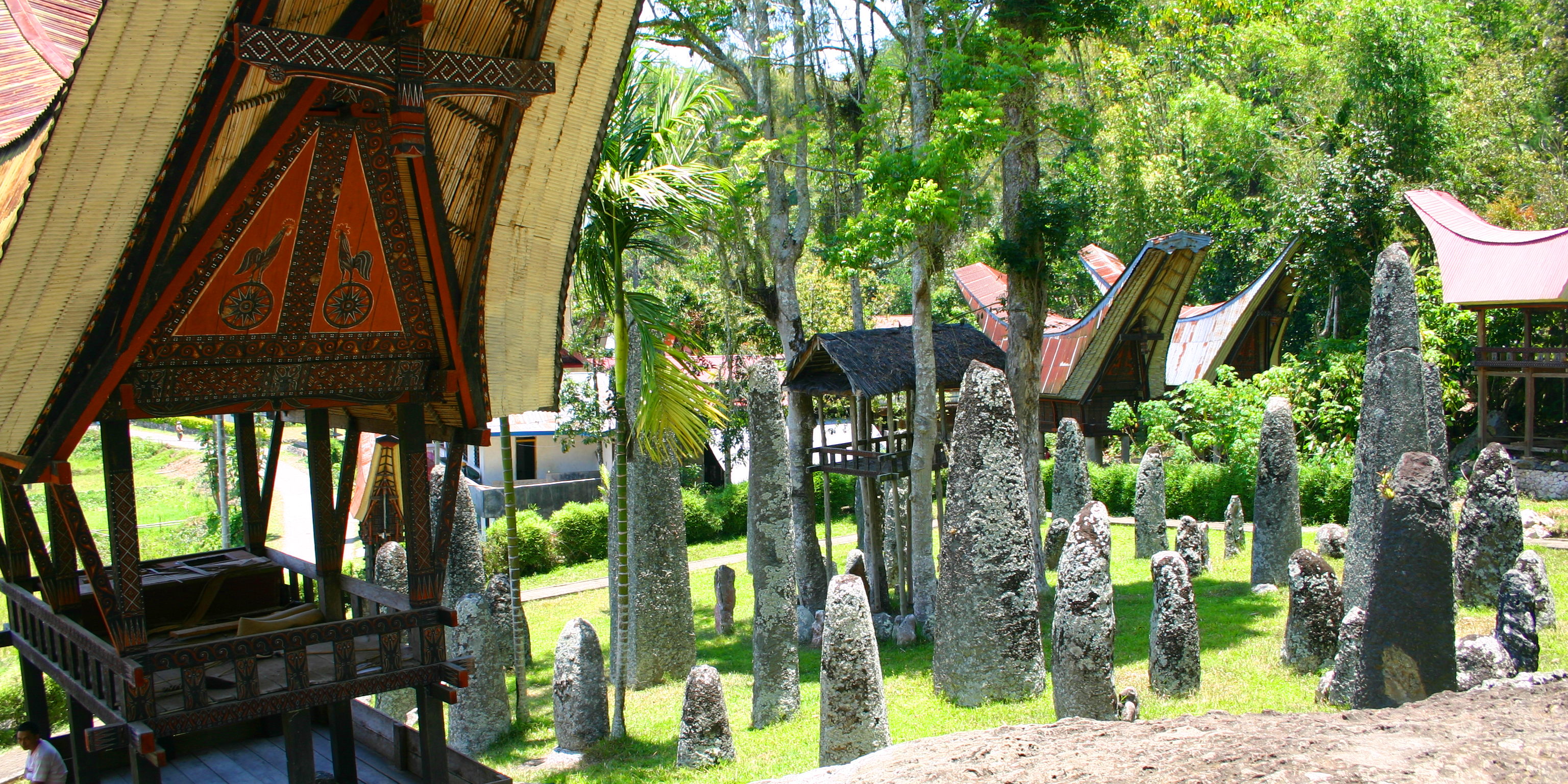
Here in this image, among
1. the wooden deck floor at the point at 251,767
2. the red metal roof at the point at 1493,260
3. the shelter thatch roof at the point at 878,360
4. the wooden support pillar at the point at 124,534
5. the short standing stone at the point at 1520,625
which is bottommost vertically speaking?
the wooden deck floor at the point at 251,767

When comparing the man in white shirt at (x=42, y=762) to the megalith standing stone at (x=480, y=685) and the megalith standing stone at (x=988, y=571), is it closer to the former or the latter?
the megalith standing stone at (x=480, y=685)

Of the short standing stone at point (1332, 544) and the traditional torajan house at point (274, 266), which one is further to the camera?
the short standing stone at point (1332, 544)

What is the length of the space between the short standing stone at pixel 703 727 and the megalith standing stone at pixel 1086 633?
12.3 feet

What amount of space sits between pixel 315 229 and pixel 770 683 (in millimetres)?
8495

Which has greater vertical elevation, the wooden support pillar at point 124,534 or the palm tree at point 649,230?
the palm tree at point 649,230

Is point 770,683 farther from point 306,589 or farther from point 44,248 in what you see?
point 44,248

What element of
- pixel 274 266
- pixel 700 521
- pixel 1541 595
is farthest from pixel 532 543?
pixel 1541 595

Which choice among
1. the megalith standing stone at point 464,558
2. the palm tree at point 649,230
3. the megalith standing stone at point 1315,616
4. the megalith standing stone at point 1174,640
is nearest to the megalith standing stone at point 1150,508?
the megalith standing stone at point 1315,616

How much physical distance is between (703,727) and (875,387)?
695cm

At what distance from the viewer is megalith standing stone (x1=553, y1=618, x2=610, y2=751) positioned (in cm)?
1356

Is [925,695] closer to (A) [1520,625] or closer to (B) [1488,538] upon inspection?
(A) [1520,625]

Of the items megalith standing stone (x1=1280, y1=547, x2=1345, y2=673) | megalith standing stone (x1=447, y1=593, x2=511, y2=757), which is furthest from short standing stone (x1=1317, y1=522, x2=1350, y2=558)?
megalith standing stone (x1=447, y1=593, x2=511, y2=757)

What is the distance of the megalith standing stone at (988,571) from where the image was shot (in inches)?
514

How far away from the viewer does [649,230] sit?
13.4m
